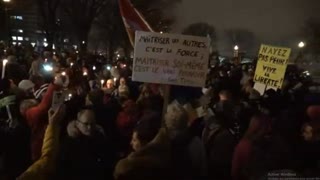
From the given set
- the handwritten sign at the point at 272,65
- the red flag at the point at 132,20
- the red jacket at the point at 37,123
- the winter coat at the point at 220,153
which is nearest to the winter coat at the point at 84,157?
the red jacket at the point at 37,123

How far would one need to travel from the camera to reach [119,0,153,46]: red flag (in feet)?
31.4

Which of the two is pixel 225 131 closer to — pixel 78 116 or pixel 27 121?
pixel 78 116

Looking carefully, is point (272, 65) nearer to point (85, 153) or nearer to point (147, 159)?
point (85, 153)

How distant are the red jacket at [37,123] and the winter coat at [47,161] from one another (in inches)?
50.3

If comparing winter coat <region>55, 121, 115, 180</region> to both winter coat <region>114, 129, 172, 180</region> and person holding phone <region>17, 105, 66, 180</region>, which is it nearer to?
person holding phone <region>17, 105, 66, 180</region>

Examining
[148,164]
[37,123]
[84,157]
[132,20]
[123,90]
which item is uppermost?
[132,20]

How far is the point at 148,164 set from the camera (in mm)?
4910

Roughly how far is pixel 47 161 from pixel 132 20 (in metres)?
4.47

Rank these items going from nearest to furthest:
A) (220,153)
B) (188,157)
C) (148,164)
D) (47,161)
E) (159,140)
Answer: (148,164)
(159,140)
(47,161)
(188,157)
(220,153)

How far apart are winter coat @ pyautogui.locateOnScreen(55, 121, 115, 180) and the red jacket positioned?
699 mm

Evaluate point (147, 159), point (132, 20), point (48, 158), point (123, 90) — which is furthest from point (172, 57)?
point (123, 90)

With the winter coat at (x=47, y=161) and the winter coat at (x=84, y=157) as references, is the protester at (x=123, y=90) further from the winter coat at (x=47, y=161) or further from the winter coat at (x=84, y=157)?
the winter coat at (x=47, y=161)

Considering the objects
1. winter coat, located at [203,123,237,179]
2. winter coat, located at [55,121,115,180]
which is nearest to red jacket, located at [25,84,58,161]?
winter coat, located at [55,121,115,180]

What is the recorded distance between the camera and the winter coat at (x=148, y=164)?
487cm
